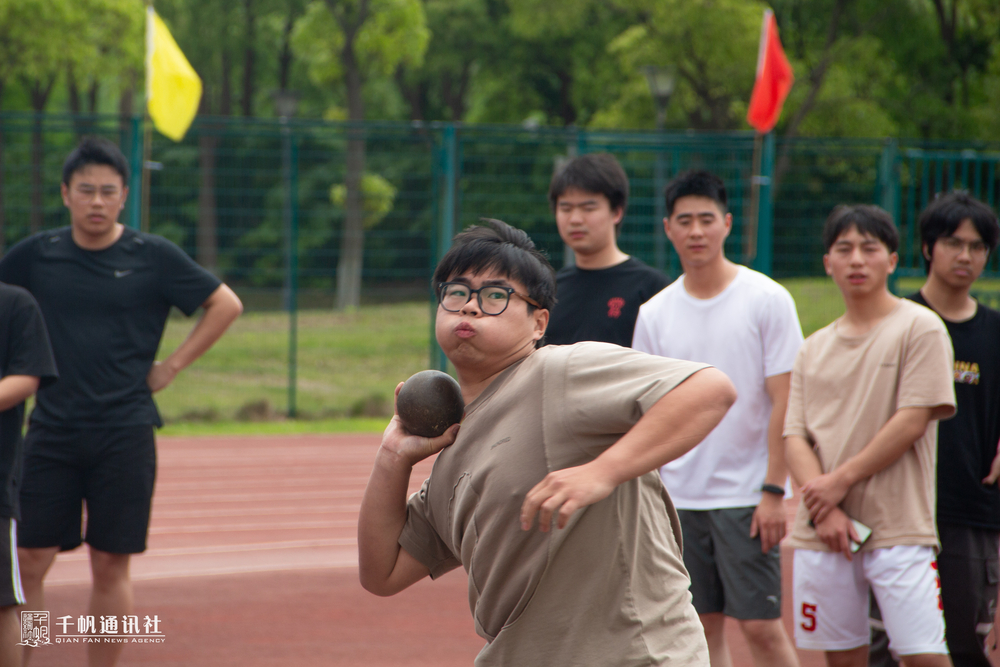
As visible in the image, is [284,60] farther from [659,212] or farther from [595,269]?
[595,269]

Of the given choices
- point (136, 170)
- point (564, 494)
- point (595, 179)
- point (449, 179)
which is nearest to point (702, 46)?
point (449, 179)

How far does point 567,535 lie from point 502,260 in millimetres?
596

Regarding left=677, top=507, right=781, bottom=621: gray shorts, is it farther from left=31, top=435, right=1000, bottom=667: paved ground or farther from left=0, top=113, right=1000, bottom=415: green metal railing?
left=0, top=113, right=1000, bottom=415: green metal railing

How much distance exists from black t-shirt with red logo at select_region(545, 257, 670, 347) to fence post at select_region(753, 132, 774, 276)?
8311 mm

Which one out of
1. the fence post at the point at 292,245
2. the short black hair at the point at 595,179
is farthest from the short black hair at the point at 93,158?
the fence post at the point at 292,245

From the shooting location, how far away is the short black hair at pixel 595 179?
4.18 meters

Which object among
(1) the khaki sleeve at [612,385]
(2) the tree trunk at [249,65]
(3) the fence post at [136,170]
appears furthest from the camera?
(2) the tree trunk at [249,65]

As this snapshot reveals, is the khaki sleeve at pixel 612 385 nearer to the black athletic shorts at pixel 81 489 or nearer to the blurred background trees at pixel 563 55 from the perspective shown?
the black athletic shorts at pixel 81 489

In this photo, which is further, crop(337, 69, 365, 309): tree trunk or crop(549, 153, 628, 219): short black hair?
crop(337, 69, 365, 309): tree trunk

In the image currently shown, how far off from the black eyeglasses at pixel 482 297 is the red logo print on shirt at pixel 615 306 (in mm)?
1954

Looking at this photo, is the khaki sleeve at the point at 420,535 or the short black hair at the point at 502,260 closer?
the short black hair at the point at 502,260

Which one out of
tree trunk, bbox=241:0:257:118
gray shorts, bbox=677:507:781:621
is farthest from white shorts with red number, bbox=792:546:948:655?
tree trunk, bbox=241:0:257:118

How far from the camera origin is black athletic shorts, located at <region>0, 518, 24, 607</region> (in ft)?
12.1

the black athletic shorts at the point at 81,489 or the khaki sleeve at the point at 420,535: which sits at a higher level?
the khaki sleeve at the point at 420,535
